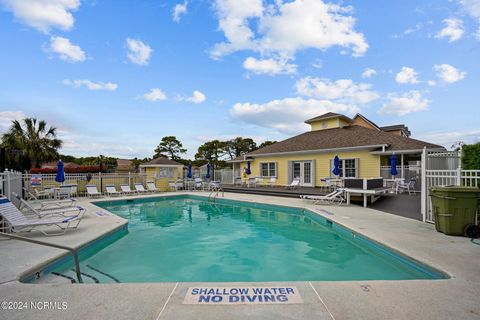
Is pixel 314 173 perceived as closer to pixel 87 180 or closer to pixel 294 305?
pixel 87 180

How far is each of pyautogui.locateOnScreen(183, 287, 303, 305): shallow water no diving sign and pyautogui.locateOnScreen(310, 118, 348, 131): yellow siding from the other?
2048 centimetres

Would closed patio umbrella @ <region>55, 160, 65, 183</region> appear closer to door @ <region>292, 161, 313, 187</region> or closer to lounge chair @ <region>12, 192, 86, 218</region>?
lounge chair @ <region>12, 192, 86, 218</region>

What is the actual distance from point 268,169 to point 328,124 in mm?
6702

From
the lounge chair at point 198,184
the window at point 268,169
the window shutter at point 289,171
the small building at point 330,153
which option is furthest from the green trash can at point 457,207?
the lounge chair at point 198,184

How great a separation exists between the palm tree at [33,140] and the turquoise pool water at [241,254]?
898 inches

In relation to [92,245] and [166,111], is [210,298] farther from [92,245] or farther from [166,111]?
[166,111]

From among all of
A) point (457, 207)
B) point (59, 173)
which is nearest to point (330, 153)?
point (457, 207)

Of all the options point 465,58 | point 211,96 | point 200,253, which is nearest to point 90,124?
point 211,96

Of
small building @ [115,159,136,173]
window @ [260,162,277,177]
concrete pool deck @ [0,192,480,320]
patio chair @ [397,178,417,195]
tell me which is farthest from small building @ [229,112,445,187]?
small building @ [115,159,136,173]

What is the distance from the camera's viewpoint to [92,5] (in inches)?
400

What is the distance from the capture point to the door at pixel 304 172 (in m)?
18.7

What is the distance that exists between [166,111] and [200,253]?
1547 cm

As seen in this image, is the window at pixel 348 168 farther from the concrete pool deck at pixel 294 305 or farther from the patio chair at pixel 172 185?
the patio chair at pixel 172 185

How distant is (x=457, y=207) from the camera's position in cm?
566
